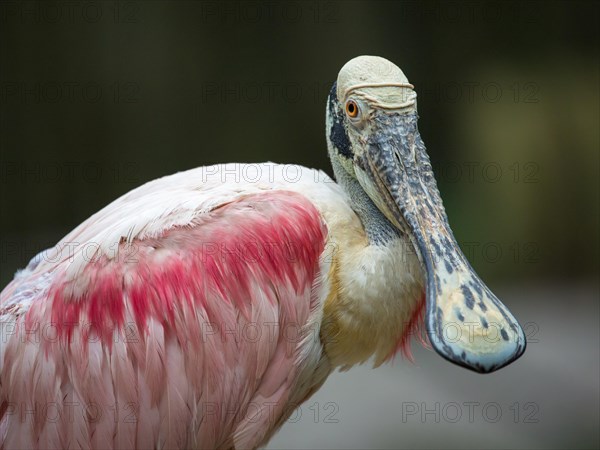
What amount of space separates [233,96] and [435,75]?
5.85ft

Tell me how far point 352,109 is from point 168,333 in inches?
39.5

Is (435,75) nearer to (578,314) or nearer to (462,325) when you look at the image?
(578,314)

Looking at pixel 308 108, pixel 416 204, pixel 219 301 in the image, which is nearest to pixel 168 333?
pixel 219 301

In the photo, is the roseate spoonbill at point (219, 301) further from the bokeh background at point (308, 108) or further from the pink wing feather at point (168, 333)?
the bokeh background at point (308, 108)

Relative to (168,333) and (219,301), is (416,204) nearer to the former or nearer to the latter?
(219,301)

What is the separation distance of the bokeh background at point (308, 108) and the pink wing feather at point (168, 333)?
382 centimetres

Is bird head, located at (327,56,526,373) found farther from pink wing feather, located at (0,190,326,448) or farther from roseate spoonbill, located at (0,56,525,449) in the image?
pink wing feather, located at (0,190,326,448)

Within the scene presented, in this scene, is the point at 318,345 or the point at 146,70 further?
the point at 146,70

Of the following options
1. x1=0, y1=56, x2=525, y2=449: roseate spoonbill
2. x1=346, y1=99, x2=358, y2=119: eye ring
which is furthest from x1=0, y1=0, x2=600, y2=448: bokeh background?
x1=346, y1=99, x2=358, y2=119: eye ring

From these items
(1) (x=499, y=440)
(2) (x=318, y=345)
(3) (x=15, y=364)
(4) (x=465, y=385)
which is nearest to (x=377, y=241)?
(2) (x=318, y=345)

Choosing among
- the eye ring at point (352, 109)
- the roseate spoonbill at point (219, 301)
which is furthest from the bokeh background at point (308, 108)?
the eye ring at point (352, 109)

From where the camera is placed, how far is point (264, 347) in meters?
2.75

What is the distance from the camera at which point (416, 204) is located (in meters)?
2.64

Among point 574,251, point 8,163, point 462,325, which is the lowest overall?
point 574,251
